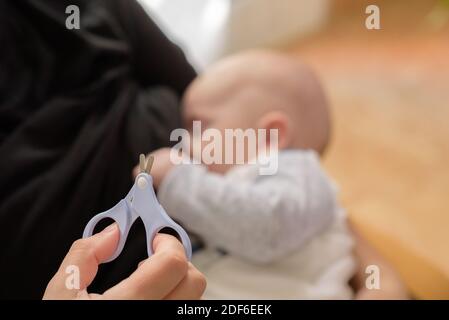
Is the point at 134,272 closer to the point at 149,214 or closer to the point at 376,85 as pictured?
the point at 149,214

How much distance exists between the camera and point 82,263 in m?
0.33

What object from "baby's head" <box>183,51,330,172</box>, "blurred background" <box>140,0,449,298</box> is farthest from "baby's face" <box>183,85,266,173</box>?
"blurred background" <box>140,0,449,298</box>

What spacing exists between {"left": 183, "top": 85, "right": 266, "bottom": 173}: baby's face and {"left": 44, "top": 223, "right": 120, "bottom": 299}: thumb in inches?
10.7

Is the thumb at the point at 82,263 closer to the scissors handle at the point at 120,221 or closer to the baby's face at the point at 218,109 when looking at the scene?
the scissors handle at the point at 120,221

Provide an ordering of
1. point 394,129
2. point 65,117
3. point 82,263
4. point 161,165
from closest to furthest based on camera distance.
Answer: point 82,263
point 161,165
point 65,117
point 394,129

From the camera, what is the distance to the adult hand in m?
0.32

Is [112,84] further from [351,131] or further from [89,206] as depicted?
[351,131]

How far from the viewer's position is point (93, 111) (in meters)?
0.64

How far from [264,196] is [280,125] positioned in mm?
136

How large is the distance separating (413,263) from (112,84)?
48cm

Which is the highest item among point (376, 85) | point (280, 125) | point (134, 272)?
point (376, 85)

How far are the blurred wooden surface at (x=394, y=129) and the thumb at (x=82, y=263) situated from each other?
47 centimetres

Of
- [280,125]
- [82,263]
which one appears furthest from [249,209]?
[82,263]
